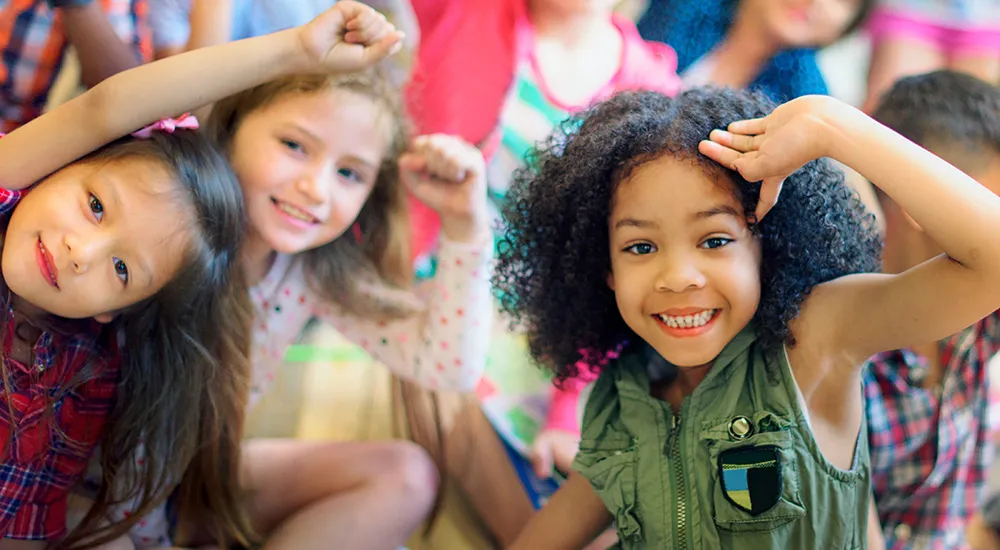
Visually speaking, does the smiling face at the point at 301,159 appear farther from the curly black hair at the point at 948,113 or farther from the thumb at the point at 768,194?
the curly black hair at the point at 948,113

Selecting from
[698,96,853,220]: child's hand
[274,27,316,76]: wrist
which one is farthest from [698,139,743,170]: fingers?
[274,27,316,76]: wrist

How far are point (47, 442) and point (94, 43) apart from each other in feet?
1.59

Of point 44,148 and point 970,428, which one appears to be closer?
point 44,148

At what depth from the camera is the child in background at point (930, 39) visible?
1052 mm

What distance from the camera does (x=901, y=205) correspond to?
0.70m

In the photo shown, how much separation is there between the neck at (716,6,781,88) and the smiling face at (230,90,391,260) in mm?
468

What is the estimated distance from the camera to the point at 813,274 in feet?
2.64

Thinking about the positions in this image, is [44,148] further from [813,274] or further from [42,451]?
[813,274]

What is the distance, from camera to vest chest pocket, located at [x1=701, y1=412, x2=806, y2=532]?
2.53 feet

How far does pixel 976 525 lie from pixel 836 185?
0.52 m

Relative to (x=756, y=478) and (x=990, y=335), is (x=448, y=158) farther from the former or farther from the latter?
(x=990, y=335)

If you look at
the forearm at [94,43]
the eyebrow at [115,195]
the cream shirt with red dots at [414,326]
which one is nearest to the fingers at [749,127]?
the cream shirt with red dots at [414,326]

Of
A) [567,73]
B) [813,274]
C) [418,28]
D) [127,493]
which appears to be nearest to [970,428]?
[813,274]

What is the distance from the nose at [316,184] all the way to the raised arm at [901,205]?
1.48 feet
